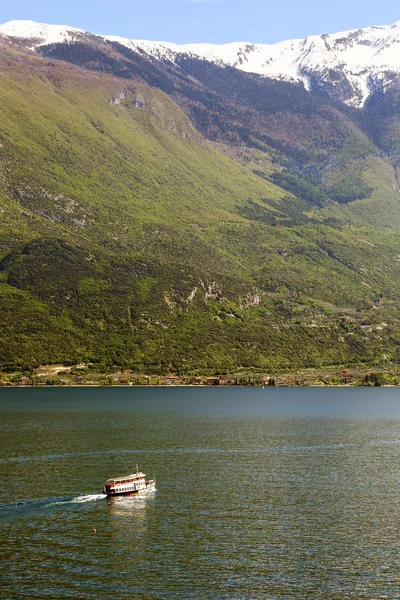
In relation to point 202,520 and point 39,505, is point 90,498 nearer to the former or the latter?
point 39,505

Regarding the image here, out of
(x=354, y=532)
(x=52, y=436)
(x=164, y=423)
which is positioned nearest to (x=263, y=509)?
(x=354, y=532)

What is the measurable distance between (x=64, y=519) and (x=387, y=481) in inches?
2091

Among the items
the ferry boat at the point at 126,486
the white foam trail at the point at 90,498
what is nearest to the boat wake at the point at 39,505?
the white foam trail at the point at 90,498

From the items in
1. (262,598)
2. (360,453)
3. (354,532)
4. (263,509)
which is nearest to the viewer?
(262,598)

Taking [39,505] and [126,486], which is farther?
[126,486]

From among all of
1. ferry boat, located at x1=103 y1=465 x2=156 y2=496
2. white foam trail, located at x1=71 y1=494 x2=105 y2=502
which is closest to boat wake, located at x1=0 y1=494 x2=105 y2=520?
white foam trail, located at x1=71 y1=494 x2=105 y2=502

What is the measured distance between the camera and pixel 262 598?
2576 inches

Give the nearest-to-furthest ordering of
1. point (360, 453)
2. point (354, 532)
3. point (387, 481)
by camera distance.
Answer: point (354, 532) → point (387, 481) → point (360, 453)

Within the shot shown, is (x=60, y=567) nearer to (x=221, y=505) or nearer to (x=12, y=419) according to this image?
(x=221, y=505)

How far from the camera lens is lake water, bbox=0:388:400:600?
226ft

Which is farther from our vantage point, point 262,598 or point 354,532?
point 354,532

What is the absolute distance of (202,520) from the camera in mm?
89438

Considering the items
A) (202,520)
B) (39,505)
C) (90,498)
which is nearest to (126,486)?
(90,498)

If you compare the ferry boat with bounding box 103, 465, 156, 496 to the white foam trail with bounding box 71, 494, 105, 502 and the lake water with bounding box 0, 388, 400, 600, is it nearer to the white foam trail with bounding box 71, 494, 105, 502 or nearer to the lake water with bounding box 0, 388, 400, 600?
the white foam trail with bounding box 71, 494, 105, 502
